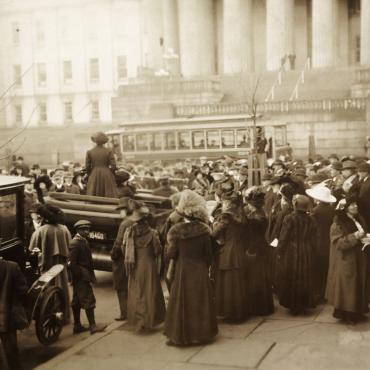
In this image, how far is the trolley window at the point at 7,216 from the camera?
8.76m

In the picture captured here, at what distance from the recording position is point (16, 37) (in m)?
72.9

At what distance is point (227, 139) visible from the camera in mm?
28891

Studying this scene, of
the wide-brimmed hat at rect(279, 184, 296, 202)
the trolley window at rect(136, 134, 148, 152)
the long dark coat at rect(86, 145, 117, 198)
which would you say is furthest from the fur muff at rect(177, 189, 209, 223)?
the trolley window at rect(136, 134, 148, 152)

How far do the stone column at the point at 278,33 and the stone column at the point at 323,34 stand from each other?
6.04 feet

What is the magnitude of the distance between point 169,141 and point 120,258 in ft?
67.2

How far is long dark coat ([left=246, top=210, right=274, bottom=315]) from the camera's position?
10.1 metres

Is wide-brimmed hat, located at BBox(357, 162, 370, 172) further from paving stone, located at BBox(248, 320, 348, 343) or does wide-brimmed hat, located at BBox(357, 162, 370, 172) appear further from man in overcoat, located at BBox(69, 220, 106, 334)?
man in overcoat, located at BBox(69, 220, 106, 334)

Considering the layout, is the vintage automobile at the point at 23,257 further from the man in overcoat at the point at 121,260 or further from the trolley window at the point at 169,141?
the trolley window at the point at 169,141

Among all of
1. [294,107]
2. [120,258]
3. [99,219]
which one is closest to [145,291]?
[120,258]

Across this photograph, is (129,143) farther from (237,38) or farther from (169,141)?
(237,38)

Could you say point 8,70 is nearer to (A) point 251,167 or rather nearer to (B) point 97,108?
(B) point 97,108

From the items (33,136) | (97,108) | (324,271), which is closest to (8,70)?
(97,108)

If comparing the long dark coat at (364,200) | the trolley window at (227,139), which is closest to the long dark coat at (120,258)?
the long dark coat at (364,200)

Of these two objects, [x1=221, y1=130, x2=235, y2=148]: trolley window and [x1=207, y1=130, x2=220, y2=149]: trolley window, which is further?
[x1=207, y1=130, x2=220, y2=149]: trolley window
